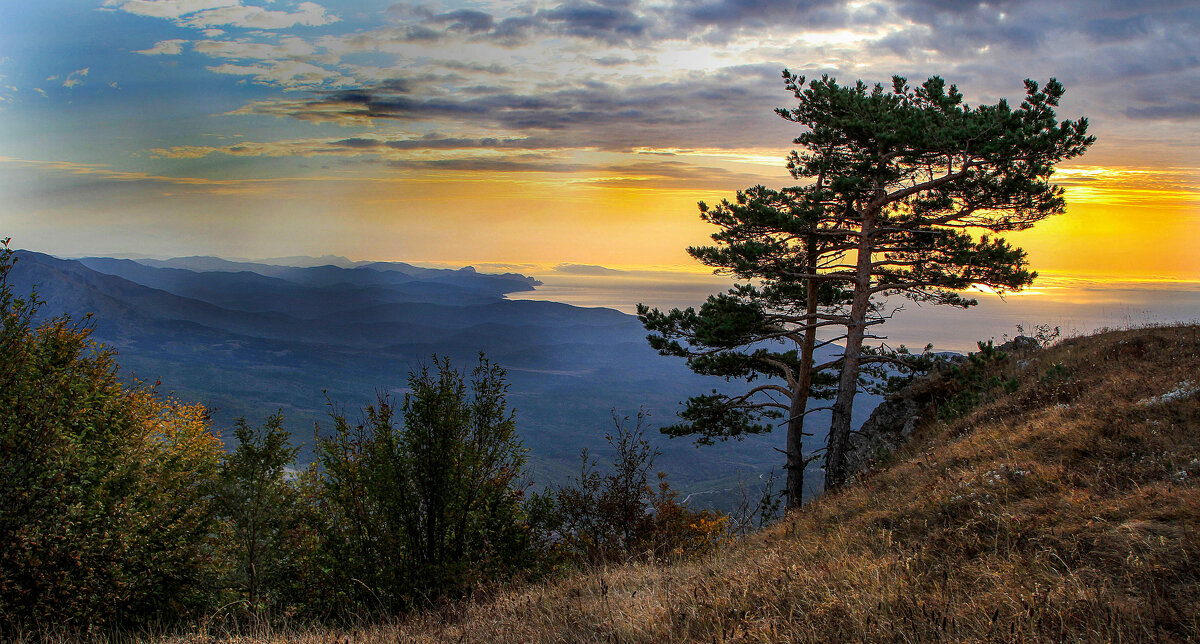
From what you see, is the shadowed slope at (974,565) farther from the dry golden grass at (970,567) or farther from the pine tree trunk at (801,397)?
the pine tree trunk at (801,397)

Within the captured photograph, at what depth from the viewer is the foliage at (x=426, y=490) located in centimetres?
1374

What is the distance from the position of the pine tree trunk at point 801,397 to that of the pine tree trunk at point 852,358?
1.54 meters

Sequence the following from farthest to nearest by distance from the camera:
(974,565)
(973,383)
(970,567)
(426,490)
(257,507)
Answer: (257,507) < (973,383) < (426,490) < (974,565) < (970,567)

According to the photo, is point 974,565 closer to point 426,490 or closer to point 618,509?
point 426,490

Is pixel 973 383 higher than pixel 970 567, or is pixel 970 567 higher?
pixel 970 567

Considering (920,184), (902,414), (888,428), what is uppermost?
(920,184)

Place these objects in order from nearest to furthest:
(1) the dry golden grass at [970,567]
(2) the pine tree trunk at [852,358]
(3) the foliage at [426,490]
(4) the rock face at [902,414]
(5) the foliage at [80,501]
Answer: (1) the dry golden grass at [970,567] < (5) the foliage at [80,501] < (3) the foliage at [426,490] < (4) the rock face at [902,414] < (2) the pine tree trunk at [852,358]

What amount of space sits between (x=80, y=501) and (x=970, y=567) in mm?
18293

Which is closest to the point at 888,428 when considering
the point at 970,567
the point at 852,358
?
the point at 852,358

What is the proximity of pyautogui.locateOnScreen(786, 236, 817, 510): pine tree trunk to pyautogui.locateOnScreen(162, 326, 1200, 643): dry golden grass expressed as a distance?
1204 cm

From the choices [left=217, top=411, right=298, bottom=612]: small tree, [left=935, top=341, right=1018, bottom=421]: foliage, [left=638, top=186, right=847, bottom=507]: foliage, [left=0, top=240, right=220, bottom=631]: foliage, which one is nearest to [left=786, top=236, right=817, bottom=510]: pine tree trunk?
[left=638, top=186, right=847, bottom=507]: foliage

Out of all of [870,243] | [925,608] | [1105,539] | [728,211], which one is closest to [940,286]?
[870,243]

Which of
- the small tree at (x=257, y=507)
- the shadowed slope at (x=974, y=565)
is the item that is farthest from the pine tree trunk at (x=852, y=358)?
the small tree at (x=257, y=507)

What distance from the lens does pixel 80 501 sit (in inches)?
572
